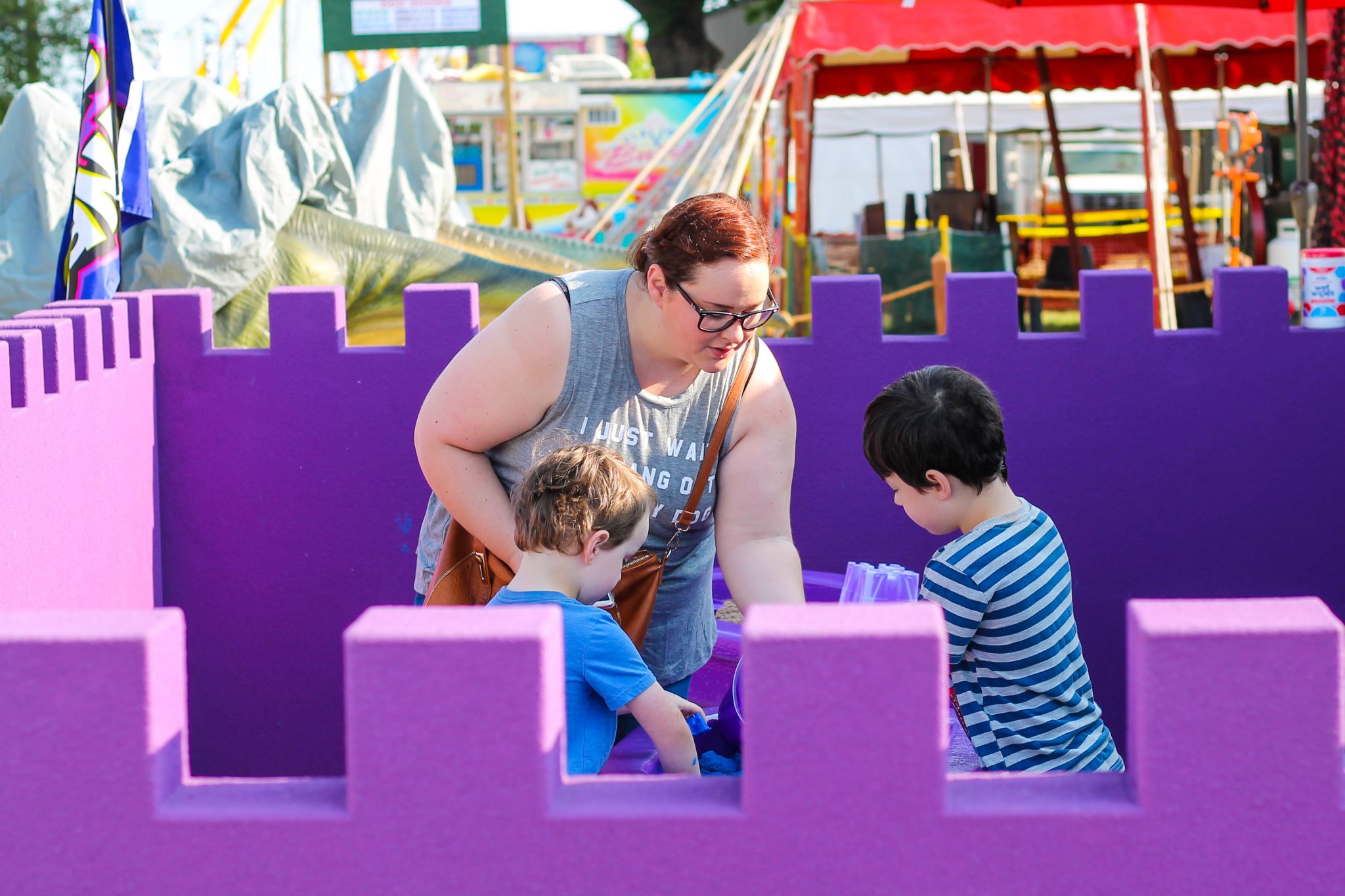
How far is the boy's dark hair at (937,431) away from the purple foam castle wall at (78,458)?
171 cm

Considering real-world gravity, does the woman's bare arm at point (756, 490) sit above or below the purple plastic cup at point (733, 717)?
above

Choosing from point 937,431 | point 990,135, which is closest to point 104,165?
point 937,431

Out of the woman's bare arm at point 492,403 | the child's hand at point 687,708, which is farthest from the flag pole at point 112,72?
the child's hand at point 687,708

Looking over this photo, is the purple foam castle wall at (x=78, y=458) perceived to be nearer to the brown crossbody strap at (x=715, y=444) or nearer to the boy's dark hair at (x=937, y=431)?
the brown crossbody strap at (x=715, y=444)

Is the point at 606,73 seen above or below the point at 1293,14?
above

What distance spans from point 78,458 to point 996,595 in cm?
210

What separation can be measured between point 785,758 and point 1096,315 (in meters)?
2.65

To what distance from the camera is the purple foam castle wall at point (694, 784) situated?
1360 mm

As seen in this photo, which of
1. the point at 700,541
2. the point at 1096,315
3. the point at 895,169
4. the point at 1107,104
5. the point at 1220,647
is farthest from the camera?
the point at 895,169

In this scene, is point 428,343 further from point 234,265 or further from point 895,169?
point 895,169

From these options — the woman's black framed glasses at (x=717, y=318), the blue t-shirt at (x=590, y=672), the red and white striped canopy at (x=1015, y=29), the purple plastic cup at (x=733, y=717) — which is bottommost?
the purple plastic cup at (x=733, y=717)

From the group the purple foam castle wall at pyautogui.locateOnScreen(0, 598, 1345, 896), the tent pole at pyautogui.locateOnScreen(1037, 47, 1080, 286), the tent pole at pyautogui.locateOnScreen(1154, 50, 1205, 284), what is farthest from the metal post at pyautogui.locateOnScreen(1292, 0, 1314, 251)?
the purple foam castle wall at pyautogui.locateOnScreen(0, 598, 1345, 896)

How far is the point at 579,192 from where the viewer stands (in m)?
17.7

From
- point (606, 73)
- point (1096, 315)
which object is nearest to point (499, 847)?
point (1096, 315)
